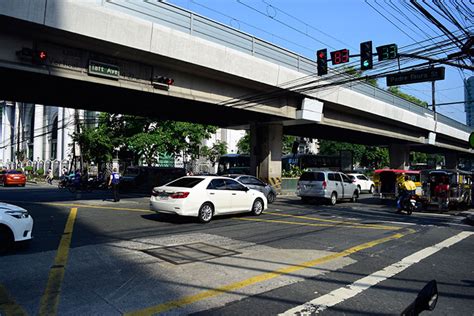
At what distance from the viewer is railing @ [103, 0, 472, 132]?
13.9 metres

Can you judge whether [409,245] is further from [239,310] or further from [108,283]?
[108,283]

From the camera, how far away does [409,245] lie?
9.25 m

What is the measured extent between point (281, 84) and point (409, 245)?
12108 mm

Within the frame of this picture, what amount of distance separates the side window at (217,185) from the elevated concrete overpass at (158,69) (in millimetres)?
5300

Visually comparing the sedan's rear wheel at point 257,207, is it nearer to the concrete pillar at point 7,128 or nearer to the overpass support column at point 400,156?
the overpass support column at point 400,156

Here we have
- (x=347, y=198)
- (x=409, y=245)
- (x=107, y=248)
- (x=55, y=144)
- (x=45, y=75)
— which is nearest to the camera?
(x=107, y=248)

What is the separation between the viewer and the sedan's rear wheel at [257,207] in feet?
47.6

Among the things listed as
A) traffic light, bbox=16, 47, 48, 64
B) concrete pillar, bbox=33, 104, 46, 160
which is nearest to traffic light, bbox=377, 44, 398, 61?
traffic light, bbox=16, 47, 48, 64

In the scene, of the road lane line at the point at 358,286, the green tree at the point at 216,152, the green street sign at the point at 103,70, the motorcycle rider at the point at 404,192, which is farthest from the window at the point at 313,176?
the green tree at the point at 216,152

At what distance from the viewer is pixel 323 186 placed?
1922 centimetres

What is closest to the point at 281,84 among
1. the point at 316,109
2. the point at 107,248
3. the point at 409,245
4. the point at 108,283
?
the point at 316,109

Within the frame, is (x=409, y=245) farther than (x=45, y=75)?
No

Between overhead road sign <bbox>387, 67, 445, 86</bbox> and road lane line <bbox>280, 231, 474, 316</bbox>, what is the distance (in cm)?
959

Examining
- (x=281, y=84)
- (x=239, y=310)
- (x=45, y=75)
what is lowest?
(x=239, y=310)
